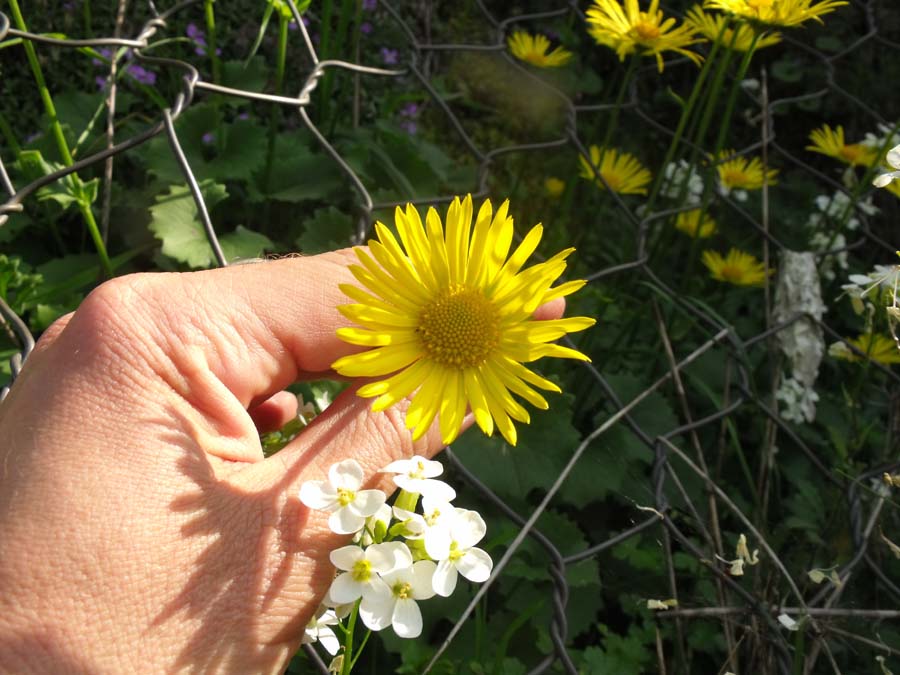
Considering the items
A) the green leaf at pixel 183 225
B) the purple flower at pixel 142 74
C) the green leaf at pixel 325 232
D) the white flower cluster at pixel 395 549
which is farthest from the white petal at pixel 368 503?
the purple flower at pixel 142 74

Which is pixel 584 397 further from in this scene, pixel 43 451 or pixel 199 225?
pixel 43 451

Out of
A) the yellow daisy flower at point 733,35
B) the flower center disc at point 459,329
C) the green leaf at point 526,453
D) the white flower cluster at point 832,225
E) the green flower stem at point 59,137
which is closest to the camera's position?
the flower center disc at point 459,329

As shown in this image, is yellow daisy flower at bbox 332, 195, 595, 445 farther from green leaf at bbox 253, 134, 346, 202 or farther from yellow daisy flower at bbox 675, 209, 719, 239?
yellow daisy flower at bbox 675, 209, 719, 239

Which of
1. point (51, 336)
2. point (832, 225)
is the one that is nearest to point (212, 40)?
point (51, 336)

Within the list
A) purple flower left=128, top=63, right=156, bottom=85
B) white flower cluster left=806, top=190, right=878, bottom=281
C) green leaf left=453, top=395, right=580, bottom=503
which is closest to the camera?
green leaf left=453, top=395, right=580, bottom=503

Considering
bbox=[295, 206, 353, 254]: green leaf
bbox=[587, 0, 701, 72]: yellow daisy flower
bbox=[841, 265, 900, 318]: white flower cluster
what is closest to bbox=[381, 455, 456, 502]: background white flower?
bbox=[841, 265, 900, 318]: white flower cluster

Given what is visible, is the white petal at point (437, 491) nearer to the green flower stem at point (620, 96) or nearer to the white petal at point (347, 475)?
the white petal at point (347, 475)
